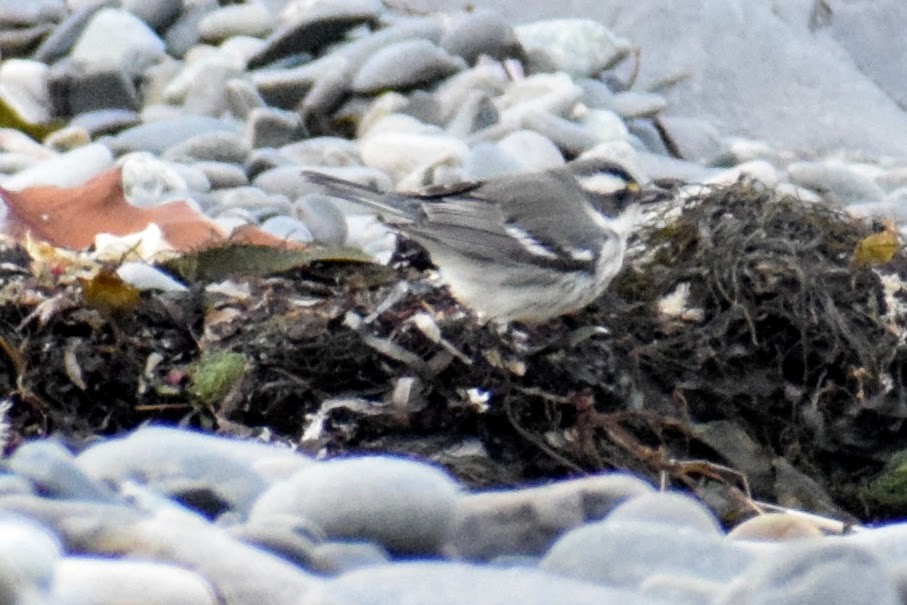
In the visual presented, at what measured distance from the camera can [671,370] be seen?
4766mm

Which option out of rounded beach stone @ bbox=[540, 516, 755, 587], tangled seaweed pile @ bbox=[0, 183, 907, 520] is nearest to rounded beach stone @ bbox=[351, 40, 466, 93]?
tangled seaweed pile @ bbox=[0, 183, 907, 520]

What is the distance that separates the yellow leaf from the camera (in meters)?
5.06

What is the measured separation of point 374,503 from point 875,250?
8.59ft

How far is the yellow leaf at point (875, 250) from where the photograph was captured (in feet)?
16.6

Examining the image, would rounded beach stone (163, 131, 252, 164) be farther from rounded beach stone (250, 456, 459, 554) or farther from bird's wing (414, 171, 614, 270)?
rounded beach stone (250, 456, 459, 554)

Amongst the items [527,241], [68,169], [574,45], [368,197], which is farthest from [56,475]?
[574,45]

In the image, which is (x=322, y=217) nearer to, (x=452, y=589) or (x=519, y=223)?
(x=519, y=223)

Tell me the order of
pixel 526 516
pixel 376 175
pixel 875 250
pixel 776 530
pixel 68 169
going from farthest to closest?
pixel 376 175 < pixel 68 169 < pixel 875 250 < pixel 776 530 < pixel 526 516

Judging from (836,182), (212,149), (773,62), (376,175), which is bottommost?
(773,62)

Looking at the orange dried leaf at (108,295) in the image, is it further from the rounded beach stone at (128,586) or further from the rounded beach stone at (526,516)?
the rounded beach stone at (128,586)

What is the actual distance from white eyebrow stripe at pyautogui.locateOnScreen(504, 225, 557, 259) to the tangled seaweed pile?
301 mm

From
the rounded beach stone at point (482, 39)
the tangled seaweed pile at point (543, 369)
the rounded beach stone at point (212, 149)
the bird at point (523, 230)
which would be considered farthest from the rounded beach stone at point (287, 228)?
the rounded beach stone at point (482, 39)

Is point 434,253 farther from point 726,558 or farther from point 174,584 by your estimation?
point 174,584

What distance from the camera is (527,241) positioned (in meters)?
5.41
